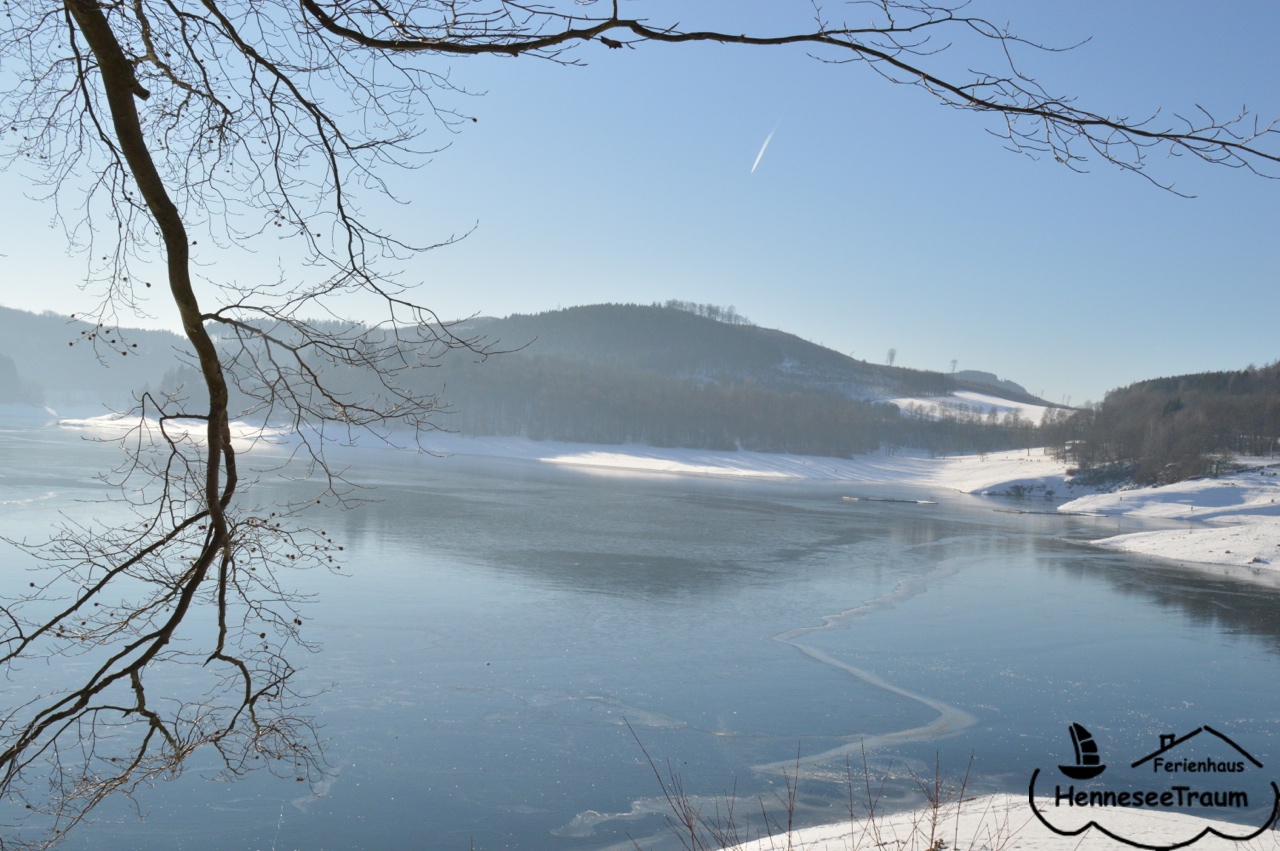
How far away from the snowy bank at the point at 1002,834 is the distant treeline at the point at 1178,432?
198 feet

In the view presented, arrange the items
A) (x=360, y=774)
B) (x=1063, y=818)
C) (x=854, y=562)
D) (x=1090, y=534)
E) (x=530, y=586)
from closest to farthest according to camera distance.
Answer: (x=1063, y=818), (x=360, y=774), (x=530, y=586), (x=854, y=562), (x=1090, y=534)

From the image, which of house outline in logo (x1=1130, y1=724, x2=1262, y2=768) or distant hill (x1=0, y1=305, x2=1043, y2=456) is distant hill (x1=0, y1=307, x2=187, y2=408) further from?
house outline in logo (x1=1130, y1=724, x2=1262, y2=768)

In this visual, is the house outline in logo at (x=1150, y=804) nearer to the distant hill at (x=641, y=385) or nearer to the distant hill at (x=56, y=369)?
the distant hill at (x=641, y=385)

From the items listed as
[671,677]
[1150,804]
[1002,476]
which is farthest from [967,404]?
[1150,804]

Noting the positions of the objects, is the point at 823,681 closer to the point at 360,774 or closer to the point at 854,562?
the point at 360,774

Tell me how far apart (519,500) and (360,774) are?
2416cm

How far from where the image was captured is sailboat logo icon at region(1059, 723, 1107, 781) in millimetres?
7531

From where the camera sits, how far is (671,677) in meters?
10.3

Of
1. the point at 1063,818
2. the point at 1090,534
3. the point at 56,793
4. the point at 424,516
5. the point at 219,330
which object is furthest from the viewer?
the point at 1090,534

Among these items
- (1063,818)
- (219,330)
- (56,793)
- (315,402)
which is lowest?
(56,793)

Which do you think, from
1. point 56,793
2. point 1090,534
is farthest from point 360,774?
point 1090,534

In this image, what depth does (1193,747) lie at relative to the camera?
891 centimetres

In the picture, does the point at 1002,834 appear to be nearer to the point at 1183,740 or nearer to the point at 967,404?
the point at 1183,740

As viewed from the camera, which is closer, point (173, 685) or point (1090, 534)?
point (173, 685)
